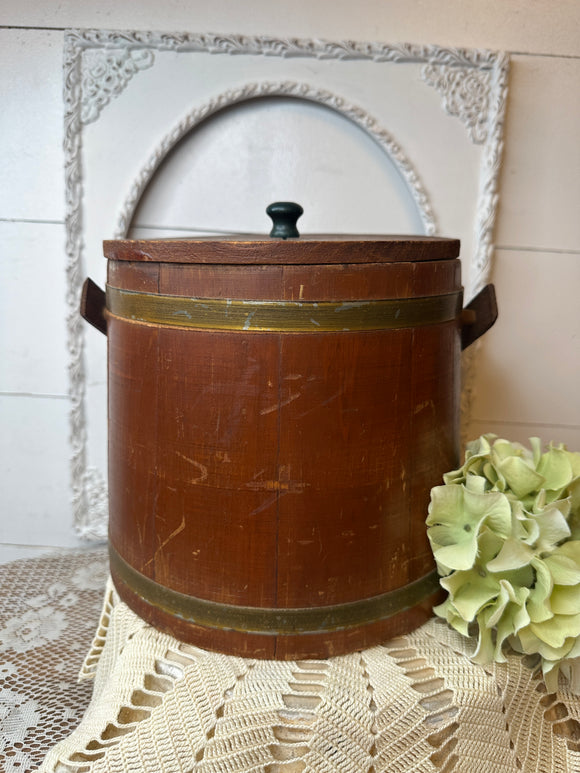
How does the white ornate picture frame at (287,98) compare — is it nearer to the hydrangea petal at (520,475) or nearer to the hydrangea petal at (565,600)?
the hydrangea petal at (520,475)

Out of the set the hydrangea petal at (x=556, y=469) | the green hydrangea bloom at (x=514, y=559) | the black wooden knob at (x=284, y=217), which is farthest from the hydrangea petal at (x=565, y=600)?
the black wooden knob at (x=284, y=217)

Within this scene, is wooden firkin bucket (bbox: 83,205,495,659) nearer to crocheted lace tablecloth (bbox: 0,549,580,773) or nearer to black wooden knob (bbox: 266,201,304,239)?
crocheted lace tablecloth (bbox: 0,549,580,773)

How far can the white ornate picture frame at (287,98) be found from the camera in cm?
121

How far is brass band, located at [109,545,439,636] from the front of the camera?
75 centimetres

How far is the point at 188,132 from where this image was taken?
4.15 feet

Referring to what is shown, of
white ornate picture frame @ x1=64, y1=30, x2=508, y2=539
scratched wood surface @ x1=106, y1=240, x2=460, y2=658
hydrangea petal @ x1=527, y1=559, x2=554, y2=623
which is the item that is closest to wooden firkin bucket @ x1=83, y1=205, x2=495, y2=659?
scratched wood surface @ x1=106, y1=240, x2=460, y2=658

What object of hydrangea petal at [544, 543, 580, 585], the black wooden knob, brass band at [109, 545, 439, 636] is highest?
the black wooden knob

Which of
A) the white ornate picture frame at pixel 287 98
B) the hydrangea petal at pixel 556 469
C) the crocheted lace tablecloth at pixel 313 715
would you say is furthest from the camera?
the white ornate picture frame at pixel 287 98

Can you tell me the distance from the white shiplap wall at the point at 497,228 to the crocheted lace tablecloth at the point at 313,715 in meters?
0.65

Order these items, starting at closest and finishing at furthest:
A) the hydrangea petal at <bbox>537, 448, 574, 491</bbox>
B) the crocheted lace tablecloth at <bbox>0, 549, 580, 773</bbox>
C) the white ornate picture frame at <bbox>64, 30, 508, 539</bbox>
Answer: the crocheted lace tablecloth at <bbox>0, 549, 580, 773</bbox> → the hydrangea petal at <bbox>537, 448, 574, 491</bbox> → the white ornate picture frame at <bbox>64, 30, 508, 539</bbox>

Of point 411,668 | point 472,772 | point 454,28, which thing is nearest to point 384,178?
point 454,28

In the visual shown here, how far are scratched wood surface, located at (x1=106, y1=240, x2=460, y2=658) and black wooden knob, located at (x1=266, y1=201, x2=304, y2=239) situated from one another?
0.59 feet

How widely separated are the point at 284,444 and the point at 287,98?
84cm

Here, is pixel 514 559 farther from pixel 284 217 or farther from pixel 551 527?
pixel 284 217
